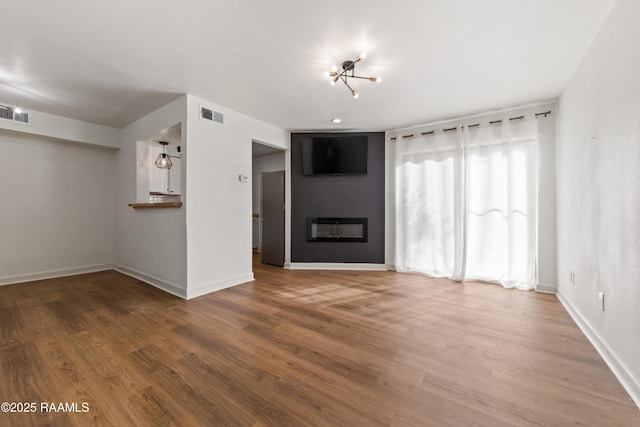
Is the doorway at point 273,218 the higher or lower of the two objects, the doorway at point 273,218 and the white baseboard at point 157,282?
the higher

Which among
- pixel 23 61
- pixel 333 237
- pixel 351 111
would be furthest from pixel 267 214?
pixel 23 61

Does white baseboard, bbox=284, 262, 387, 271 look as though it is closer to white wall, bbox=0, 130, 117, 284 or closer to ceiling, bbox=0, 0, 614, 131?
ceiling, bbox=0, 0, 614, 131

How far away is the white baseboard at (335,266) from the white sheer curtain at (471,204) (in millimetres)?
409

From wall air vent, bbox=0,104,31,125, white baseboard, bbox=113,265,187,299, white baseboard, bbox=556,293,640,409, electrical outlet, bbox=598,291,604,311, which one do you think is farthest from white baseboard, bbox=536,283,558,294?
wall air vent, bbox=0,104,31,125

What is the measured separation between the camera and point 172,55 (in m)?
2.25

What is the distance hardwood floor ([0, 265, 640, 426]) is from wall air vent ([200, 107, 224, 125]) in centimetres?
229

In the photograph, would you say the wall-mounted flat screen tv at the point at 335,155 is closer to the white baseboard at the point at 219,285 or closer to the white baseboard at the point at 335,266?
the white baseboard at the point at 335,266

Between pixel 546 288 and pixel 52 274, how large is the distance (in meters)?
7.24

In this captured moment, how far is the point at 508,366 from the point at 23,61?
4767 millimetres

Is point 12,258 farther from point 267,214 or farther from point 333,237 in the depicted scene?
point 333,237

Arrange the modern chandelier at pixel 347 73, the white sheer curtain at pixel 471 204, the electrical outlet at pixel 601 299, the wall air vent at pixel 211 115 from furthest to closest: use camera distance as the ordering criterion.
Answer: the white sheer curtain at pixel 471 204, the wall air vent at pixel 211 115, the modern chandelier at pixel 347 73, the electrical outlet at pixel 601 299

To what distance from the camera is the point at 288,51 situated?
2.19 metres

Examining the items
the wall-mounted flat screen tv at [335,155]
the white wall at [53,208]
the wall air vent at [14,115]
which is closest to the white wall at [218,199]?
the wall-mounted flat screen tv at [335,155]

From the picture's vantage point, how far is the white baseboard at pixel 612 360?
4.66 feet
